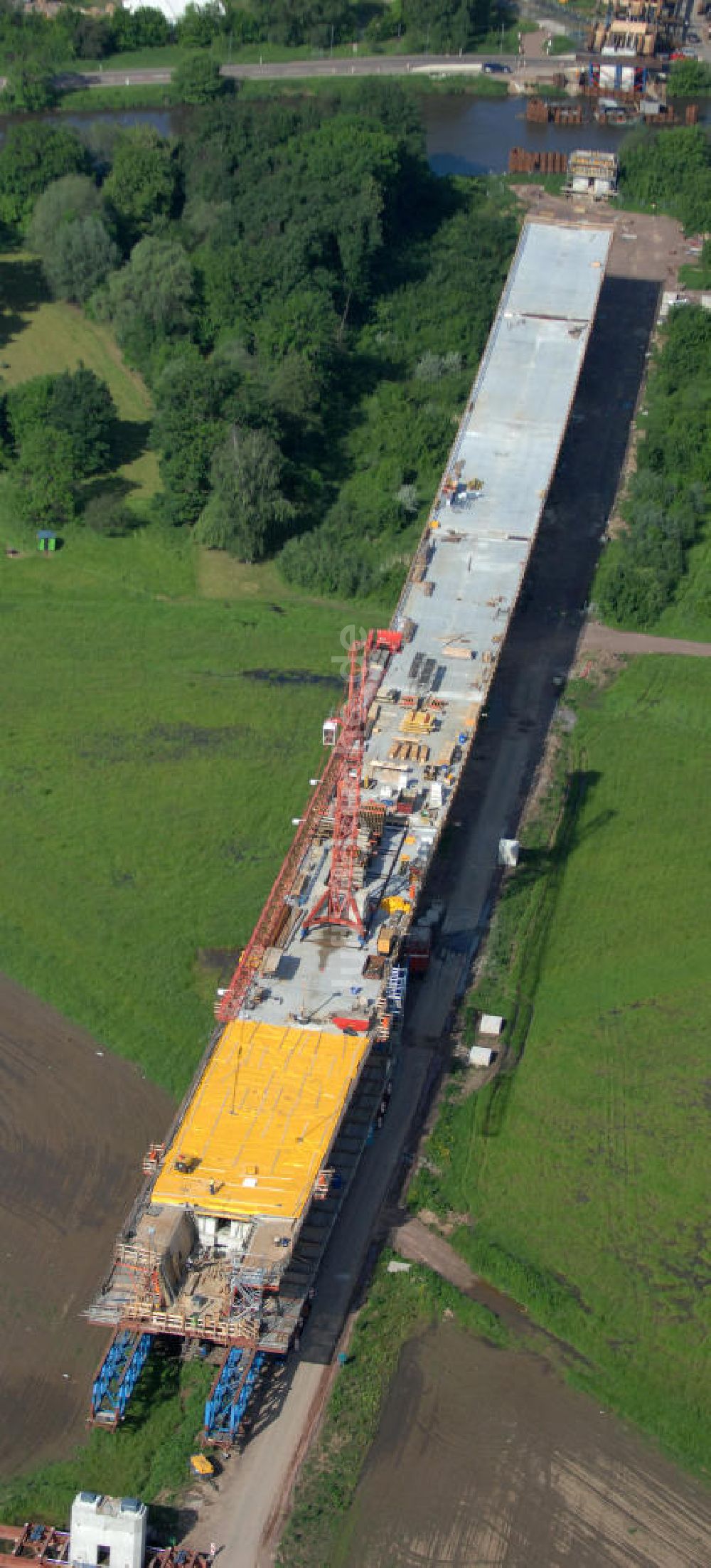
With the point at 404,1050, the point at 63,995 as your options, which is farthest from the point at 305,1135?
the point at 63,995

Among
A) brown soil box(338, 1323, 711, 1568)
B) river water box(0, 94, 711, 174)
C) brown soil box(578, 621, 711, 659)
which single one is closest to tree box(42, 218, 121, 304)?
river water box(0, 94, 711, 174)

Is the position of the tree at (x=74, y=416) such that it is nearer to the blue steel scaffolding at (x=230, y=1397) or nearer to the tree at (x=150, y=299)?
the tree at (x=150, y=299)

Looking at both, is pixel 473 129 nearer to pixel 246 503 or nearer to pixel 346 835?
pixel 246 503

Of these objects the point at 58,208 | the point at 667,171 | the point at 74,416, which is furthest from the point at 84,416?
the point at 667,171

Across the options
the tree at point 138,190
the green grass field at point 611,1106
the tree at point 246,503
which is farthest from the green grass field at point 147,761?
the tree at point 138,190

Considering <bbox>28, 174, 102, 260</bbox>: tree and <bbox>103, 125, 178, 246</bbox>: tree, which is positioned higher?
<bbox>103, 125, 178, 246</bbox>: tree

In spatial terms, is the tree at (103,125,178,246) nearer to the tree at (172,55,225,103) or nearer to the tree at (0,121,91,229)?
the tree at (0,121,91,229)
